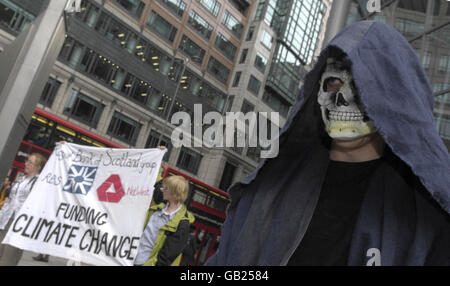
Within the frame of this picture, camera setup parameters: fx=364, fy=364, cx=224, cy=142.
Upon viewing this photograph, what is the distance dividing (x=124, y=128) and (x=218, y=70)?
13.0m

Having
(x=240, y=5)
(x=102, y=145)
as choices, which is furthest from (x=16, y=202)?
(x=240, y=5)

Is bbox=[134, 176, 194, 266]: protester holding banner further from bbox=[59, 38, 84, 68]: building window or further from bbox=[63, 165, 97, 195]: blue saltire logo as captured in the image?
bbox=[59, 38, 84, 68]: building window

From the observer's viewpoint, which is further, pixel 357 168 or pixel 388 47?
pixel 357 168

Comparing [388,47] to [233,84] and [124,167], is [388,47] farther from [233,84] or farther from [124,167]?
[233,84]

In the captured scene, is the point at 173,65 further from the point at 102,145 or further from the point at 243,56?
the point at 102,145

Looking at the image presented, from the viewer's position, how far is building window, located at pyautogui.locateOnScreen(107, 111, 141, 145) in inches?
1190

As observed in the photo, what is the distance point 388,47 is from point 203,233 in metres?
13.5

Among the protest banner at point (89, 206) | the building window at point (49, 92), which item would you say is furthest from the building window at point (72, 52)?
the protest banner at point (89, 206)

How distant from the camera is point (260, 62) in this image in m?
41.0

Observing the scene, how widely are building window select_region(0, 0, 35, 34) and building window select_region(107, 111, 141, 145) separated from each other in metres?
9.25

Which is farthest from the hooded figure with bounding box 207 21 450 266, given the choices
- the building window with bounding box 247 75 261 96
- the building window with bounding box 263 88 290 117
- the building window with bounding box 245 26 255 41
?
the building window with bounding box 245 26 255 41

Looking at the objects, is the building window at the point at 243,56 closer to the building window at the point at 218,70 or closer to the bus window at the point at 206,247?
the building window at the point at 218,70

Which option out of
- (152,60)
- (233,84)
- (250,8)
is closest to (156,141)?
(152,60)
